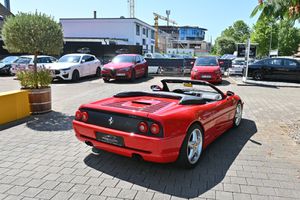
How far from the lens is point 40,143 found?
4816 mm

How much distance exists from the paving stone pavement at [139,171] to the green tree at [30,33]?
7.37ft

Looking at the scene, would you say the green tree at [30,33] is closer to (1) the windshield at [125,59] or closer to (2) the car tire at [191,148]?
(2) the car tire at [191,148]

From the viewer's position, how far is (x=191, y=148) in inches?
152

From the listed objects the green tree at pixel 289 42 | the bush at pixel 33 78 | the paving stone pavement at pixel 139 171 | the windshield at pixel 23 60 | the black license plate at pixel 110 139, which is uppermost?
the green tree at pixel 289 42

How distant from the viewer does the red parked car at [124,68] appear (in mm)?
14328

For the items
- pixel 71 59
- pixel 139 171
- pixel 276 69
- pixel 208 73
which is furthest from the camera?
pixel 276 69

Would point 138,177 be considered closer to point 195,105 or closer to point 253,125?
point 195,105

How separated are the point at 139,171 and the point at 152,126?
85 cm

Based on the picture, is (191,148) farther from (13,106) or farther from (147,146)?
(13,106)

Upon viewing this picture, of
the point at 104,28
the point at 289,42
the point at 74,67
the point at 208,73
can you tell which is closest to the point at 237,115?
the point at 208,73

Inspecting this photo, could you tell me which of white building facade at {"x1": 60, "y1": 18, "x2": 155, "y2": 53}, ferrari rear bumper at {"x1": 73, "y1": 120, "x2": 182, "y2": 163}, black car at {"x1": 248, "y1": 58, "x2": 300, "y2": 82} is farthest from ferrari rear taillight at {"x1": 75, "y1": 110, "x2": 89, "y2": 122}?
white building facade at {"x1": 60, "y1": 18, "x2": 155, "y2": 53}

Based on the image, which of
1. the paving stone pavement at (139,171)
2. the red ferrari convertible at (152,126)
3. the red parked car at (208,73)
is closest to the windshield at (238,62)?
the red parked car at (208,73)

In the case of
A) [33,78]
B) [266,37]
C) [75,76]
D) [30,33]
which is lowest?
[75,76]

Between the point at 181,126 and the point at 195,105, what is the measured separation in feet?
2.18
